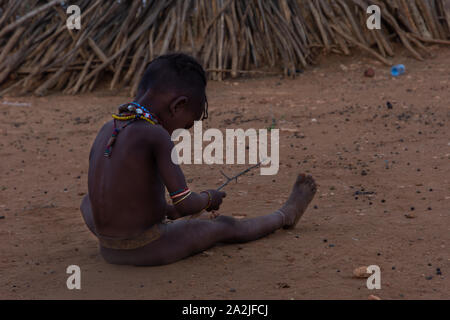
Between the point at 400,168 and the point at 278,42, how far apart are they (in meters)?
4.66

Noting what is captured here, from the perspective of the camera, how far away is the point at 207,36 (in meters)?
8.21

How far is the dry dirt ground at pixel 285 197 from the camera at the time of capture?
7.38 feet

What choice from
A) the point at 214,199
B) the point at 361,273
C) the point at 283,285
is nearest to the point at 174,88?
the point at 214,199

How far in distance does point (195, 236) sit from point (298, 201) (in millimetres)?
755

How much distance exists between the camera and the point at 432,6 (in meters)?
8.35

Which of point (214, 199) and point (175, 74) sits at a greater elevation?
point (175, 74)

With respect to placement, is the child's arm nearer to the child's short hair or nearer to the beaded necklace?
the beaded necklace

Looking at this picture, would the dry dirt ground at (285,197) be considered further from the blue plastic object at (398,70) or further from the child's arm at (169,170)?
the child's arm at (169,170)

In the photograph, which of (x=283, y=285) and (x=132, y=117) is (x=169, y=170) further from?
(x=283, y=285)

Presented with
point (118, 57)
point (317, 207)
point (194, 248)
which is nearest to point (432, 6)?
point (118, 57)

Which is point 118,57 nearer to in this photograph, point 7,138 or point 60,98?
point 60,98

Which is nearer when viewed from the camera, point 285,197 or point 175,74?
point 175,74

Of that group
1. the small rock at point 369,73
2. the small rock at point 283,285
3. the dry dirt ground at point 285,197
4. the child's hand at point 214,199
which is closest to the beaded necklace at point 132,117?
the child's hand at point 214,199

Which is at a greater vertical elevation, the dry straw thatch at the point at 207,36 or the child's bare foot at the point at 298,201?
the dry straw thatch at the point at 207,36
